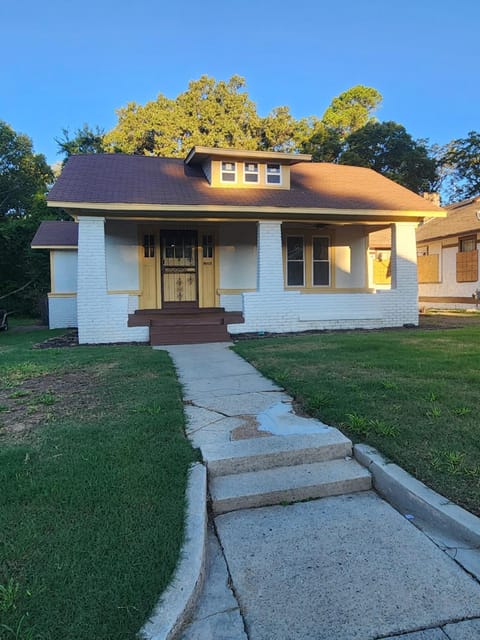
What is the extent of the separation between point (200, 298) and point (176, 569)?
10.4 metres

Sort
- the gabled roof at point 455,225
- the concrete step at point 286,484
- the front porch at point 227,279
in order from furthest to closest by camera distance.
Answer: the gabled roof at point 455,225, the front porch at point 227,279, the concrete step at point 286,484

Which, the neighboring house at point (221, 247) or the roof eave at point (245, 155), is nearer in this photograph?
the neighboring house at point (221, 247)

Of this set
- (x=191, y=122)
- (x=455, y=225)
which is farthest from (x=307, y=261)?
(x=191, y=122)

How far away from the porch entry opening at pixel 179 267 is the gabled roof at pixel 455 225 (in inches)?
428

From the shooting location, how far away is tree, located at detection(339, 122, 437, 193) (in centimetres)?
2923

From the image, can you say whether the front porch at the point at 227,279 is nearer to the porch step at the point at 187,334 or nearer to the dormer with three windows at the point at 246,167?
the porch step at the point at 187,334

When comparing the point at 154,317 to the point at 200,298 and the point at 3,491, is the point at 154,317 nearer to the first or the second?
the point at 200,298

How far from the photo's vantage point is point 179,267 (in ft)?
40.2

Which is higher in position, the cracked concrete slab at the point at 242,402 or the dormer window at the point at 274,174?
the dormer window at the point at 274,174

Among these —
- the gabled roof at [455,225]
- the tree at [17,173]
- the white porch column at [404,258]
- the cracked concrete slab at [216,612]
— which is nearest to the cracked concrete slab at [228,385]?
the cracked concrete slab at [216,612]

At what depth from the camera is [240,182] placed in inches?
470

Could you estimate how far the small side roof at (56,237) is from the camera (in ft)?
46.2

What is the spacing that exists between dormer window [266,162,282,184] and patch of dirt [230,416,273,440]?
30.7 ft

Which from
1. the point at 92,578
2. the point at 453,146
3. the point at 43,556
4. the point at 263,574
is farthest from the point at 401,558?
the point at 453,146
